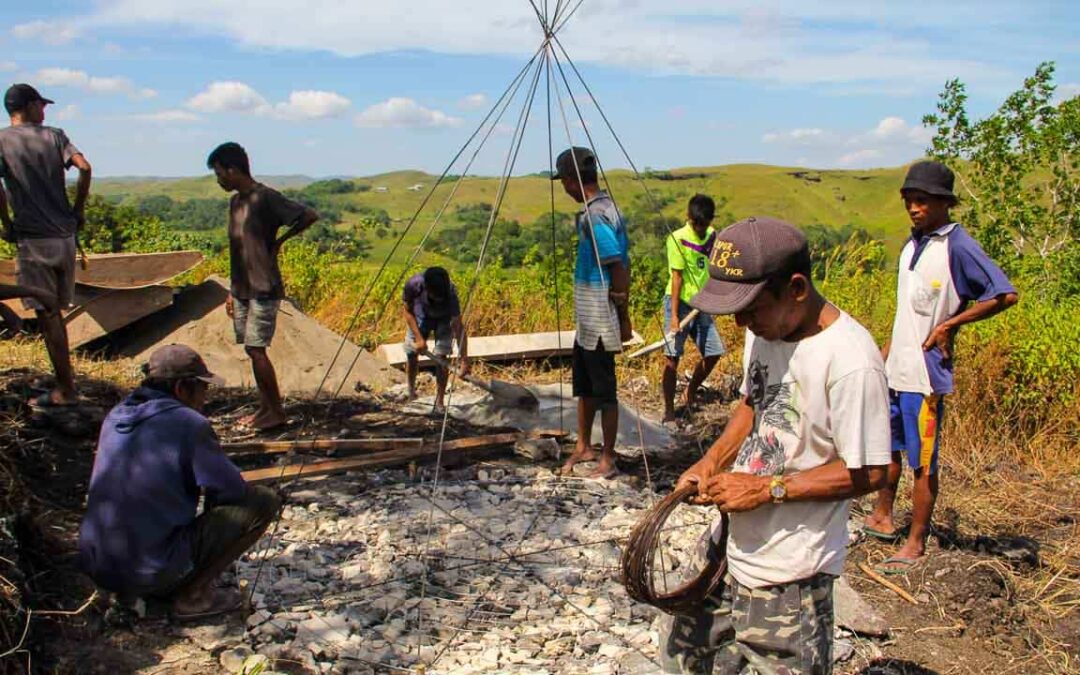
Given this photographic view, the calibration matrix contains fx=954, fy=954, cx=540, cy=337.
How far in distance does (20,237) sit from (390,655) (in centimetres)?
363

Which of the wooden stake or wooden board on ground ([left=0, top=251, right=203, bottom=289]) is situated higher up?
wooden board on ground ([left=0, top=251, right=203, bottom=289])

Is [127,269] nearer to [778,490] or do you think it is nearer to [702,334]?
[702,334]

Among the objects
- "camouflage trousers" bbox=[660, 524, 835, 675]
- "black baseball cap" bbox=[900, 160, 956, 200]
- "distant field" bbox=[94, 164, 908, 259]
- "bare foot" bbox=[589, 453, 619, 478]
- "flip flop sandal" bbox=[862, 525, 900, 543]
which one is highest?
"distant field" bbox=[94, 164, 908, 259]

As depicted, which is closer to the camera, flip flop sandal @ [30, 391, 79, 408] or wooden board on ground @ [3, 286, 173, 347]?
flip flop sandal @ [30, 391, 79, 408]

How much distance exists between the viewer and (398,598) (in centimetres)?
376

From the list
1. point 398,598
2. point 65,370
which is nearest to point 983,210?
point 398,598

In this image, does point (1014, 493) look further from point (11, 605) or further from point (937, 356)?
point (11, 605)

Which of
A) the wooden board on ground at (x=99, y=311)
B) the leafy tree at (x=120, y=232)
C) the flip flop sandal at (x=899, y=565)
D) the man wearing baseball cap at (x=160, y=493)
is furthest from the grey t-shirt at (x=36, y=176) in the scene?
the leafy tree at (x=120, y=232)

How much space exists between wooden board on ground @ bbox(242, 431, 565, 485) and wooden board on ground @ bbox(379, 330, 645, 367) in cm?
211

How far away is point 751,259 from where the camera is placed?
6.76 feet

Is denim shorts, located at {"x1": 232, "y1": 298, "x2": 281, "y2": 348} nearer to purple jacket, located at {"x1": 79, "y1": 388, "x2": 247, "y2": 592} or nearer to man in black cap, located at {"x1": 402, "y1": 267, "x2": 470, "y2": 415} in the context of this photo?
man in black cap, located at {"x1": 402, "y1": 267, "x2": 470, "y2": 415}

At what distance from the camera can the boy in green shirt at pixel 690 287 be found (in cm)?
616

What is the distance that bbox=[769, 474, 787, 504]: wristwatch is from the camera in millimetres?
2127

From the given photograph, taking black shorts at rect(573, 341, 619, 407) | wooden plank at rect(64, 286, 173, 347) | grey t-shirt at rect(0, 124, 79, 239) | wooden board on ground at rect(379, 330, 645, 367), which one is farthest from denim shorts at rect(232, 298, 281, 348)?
wooden plank at rect(64, 286, 173, 347)
